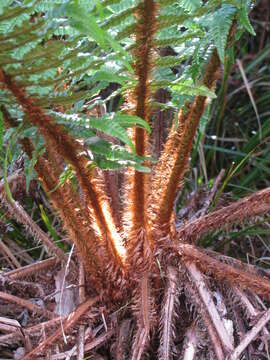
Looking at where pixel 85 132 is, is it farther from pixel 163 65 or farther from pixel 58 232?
pixel 58 232

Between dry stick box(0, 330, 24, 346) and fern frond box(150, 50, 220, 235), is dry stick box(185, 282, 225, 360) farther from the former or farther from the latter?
dry stick box(0, 330, 24, 346)

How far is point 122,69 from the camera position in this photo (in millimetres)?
861

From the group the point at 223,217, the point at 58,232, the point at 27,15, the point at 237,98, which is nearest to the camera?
the point at 27,15

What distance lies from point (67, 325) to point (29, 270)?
0.20 meters

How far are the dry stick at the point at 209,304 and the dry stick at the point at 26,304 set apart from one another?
303mm

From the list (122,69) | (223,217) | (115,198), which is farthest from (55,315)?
(122,69)

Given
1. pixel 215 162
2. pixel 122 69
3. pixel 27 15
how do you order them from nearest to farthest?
pixel 27 15 → pixel 122 69 → pixel 215 162

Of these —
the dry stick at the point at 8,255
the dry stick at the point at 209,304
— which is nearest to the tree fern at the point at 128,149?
the dry stick at the point at 209,304

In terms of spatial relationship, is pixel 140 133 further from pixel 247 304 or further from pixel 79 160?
pixel 247 304

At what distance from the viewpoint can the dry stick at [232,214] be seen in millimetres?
1071

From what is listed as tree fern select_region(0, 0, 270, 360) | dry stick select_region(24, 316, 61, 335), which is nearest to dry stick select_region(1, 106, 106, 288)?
tree fern select_region(0, 0, 270, 360)

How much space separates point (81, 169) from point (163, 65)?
0.73ft

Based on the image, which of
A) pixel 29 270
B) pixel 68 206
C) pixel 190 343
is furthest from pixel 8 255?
pixel 190 343

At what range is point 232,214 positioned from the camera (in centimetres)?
109
